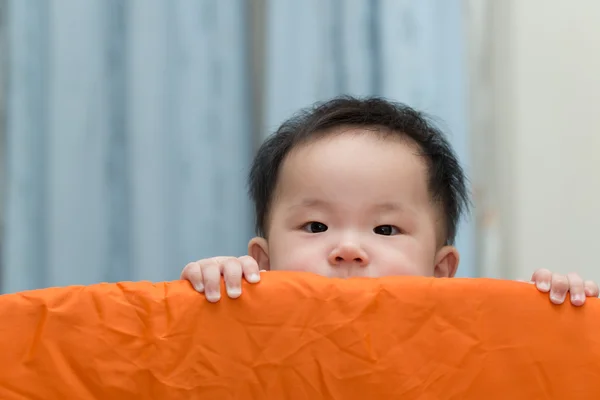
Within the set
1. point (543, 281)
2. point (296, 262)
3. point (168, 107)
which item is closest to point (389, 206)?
point (296, 262)

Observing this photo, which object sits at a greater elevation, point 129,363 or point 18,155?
point 18,155

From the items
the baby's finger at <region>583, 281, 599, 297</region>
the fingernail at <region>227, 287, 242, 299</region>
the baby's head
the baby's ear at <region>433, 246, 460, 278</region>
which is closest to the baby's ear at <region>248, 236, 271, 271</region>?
the baby's head

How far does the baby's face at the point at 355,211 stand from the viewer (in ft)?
3.15

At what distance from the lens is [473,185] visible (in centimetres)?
169

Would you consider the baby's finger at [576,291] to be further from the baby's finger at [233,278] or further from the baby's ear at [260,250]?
the baby's ear at [260,250]

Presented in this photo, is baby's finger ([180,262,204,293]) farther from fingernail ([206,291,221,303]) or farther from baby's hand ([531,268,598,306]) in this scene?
baby's hand ([531,268,598,306])

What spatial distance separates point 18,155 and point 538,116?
1.11 m

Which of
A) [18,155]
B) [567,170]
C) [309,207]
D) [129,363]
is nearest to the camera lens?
[129,363]

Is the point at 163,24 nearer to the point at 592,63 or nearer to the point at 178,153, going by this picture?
the point at 178,153

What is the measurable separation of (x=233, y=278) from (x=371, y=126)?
0.41 m

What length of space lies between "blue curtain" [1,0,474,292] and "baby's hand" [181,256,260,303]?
0.82 metres

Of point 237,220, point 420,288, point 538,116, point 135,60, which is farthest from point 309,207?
point 538,116

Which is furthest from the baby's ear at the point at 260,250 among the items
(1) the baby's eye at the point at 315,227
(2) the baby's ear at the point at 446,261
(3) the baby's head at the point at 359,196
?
(2) the baby's ear at the point at 446,261

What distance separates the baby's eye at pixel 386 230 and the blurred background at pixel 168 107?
0.57m
